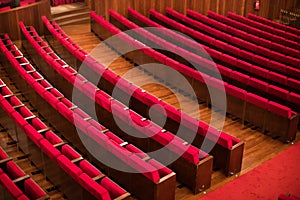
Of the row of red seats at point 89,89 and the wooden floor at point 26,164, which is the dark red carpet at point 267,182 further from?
the wooden floor at point 26,164

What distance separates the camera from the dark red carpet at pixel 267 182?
2.49 feet

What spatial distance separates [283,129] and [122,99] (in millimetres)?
373

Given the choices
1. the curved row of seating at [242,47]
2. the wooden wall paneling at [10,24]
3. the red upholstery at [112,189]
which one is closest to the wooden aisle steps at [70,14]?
the wooden wall paneling at [10,24]

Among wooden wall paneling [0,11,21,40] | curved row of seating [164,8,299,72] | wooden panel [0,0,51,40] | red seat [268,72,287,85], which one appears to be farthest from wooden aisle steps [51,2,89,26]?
red seat [268,72,287,85]

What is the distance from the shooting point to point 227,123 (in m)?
1.00

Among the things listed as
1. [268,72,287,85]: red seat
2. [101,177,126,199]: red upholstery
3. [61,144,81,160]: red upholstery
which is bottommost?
[101,177,126,199]: red upholstery

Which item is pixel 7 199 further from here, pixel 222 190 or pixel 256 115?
pixel 256 115

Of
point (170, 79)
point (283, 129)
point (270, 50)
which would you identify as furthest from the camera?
point (270, 50)

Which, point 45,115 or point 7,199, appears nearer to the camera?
point 7,199

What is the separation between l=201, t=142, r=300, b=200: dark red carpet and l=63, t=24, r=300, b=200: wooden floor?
17 mm

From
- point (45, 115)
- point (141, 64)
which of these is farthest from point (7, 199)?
point (141, 64)

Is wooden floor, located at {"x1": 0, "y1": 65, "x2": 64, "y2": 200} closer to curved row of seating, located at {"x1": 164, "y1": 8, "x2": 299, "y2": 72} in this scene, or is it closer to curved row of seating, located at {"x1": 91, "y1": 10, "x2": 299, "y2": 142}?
curved row of seating, located at {"x1": 91, "y1": 10, "x2": 299, "y2": 142}

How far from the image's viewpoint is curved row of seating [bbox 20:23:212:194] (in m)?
0.76

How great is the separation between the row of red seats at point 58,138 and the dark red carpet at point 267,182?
0.20 meters
